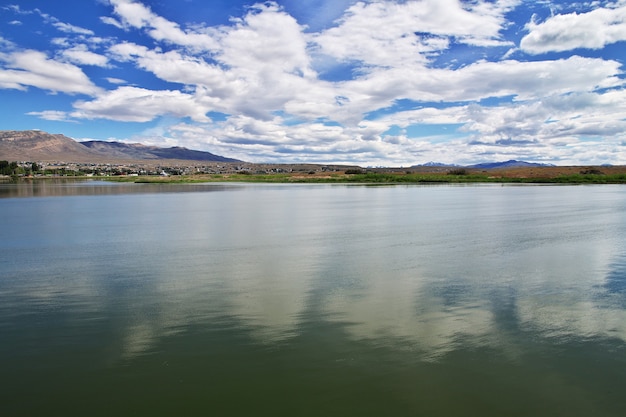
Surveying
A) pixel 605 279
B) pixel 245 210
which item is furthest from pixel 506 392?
pixel 245 210

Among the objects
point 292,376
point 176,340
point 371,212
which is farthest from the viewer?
point 371,212

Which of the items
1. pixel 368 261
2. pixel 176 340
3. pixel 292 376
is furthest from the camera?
pixel 368 261

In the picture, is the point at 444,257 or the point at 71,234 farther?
the point at 71,234

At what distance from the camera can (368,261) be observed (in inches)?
723

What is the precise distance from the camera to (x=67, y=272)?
54.6ft

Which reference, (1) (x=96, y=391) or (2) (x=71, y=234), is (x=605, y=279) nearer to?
(1) (x=96, y=391)

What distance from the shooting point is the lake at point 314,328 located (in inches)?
302

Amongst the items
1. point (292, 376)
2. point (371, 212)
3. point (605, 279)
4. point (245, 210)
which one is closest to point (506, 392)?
point (292, 376)

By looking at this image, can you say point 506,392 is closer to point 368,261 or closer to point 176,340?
point 176,340

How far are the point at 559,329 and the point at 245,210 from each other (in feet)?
105

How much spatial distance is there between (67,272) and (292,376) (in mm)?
11788

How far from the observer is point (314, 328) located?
35.3 ft

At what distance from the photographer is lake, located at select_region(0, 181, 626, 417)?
767cm

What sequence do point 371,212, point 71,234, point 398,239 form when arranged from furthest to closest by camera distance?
point 371,212 → point 71,234 → point 398,239
